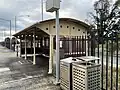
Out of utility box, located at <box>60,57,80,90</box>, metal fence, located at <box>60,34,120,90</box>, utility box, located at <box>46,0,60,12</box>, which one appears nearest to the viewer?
metal fence, located at <box>60,34,120,90</box>

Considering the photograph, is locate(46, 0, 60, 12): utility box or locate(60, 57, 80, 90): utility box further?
locate(46, 0, 60, 12): utility box

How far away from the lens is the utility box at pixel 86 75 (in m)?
3.83

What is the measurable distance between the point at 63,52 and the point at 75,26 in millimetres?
1742

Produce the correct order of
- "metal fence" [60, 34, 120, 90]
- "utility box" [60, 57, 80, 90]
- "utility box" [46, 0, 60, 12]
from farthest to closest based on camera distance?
"utility box" [46, 0, 60, 12]
"utility box" [60, 57, 80, 90]
"metal fence" [60, 34, 120, 90]

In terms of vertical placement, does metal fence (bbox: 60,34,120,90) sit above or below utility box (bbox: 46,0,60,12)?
below

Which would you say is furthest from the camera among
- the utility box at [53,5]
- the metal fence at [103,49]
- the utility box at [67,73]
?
the utility box at [53,5]

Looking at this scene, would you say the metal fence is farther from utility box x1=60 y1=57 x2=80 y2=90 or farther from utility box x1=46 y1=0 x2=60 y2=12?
utility box x1=46 y1=0 x2=60 y2=12

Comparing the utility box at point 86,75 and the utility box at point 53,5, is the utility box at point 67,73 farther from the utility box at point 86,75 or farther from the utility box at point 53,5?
the utility box at point 53,5

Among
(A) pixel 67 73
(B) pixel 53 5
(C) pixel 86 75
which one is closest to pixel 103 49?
(C) pixel 86 75

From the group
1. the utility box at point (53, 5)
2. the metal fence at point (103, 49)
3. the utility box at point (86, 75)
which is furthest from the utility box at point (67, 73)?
the utility box at point (53, 5)

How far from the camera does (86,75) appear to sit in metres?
3.79

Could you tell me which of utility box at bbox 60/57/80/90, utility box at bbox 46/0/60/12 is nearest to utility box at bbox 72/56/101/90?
utility box at bbox 60/57/80/90

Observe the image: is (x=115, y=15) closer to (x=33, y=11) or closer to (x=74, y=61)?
(x=33, y=11)

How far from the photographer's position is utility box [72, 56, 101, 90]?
3.83 metres
